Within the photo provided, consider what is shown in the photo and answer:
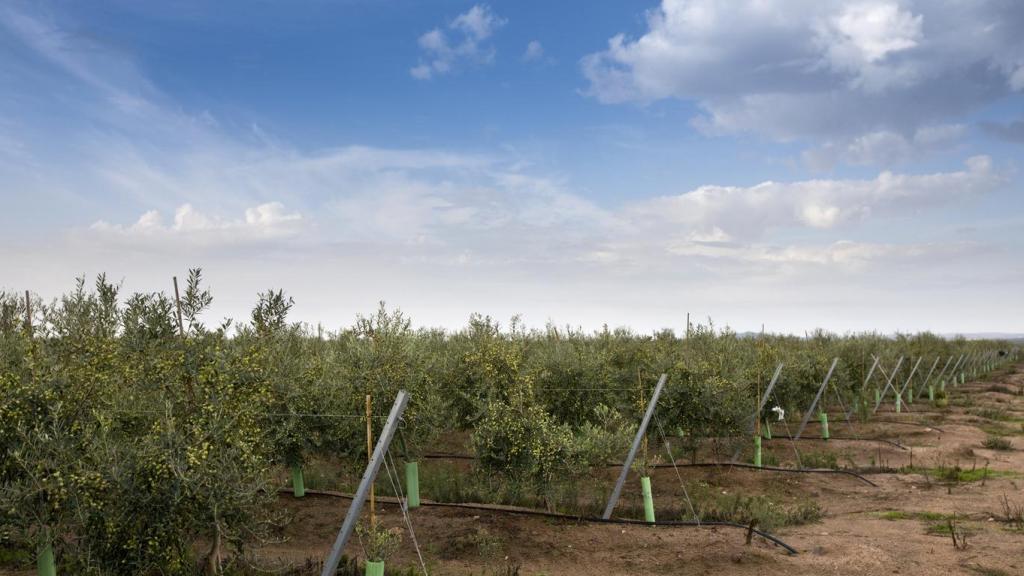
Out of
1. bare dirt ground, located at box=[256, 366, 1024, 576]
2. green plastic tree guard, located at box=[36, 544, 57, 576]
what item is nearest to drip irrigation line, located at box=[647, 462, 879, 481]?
bare dirt ground, located at box=[256, 366, 1024, 576]

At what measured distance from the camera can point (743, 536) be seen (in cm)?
1853

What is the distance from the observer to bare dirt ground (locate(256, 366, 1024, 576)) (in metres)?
16.8

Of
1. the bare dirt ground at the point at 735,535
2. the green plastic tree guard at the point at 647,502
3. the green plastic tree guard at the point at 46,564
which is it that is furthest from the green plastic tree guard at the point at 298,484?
the green plastic tree guard at the point at 647,502

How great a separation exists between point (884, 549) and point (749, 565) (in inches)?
161

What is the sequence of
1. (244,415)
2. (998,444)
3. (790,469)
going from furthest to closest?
(998,444)
(790,469)
(244,415)

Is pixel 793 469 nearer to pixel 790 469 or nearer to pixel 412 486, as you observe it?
pixel 790 469

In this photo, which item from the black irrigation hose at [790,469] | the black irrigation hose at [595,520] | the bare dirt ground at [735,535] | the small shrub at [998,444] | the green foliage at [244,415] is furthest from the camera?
the small shrub at [998,444]

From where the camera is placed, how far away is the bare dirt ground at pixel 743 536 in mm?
16766

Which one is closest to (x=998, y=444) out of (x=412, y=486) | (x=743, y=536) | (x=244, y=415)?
(x=743, y=536)

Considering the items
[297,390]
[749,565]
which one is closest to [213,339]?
[297,390]

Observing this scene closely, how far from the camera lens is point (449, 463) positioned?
1207 inches

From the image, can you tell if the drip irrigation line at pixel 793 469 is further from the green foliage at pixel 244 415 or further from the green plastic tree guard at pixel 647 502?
the green plastic tree guard at pixel 647 502

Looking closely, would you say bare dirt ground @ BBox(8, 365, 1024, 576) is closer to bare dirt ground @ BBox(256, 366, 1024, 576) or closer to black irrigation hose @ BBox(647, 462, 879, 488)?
bare dirt ground @ BBox(256, 366, 1024, 576)

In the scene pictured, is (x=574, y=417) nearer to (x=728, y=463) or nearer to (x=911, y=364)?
(x=728, y=463)
